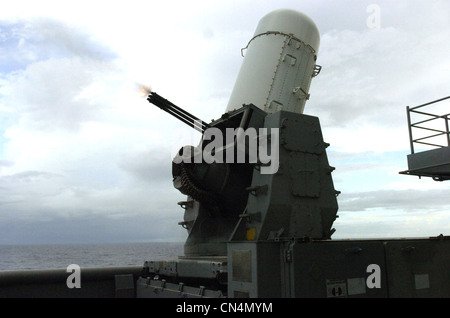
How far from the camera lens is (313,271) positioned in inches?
221

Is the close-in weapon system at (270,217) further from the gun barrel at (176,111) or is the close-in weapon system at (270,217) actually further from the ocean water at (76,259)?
the ocean water at (76,259)

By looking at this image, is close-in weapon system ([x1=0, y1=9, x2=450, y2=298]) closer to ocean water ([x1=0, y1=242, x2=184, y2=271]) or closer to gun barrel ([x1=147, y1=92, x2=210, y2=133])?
gun barrel ([x1=147, y1=92, x2=210, y2=133])

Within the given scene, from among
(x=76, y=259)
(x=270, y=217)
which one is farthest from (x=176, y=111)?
(x=76, y=259)

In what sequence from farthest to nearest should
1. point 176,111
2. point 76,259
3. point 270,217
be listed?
point 76,259 < point 176,111 < point 270,217

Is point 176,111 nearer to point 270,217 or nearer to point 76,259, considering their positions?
point 270,217

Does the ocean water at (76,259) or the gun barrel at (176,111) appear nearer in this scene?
the gun barrel at (176,111)

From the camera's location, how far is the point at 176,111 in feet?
26.6

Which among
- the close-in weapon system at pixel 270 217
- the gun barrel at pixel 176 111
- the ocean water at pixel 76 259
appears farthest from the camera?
the ocean water at pixel 76 259

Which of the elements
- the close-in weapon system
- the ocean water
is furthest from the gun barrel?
the ocean water

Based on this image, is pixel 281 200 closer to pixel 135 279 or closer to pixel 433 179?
pixel 135 279

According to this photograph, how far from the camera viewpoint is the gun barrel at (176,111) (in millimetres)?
7949

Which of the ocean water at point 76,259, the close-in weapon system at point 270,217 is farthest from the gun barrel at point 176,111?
the ocean water at point 76,259
